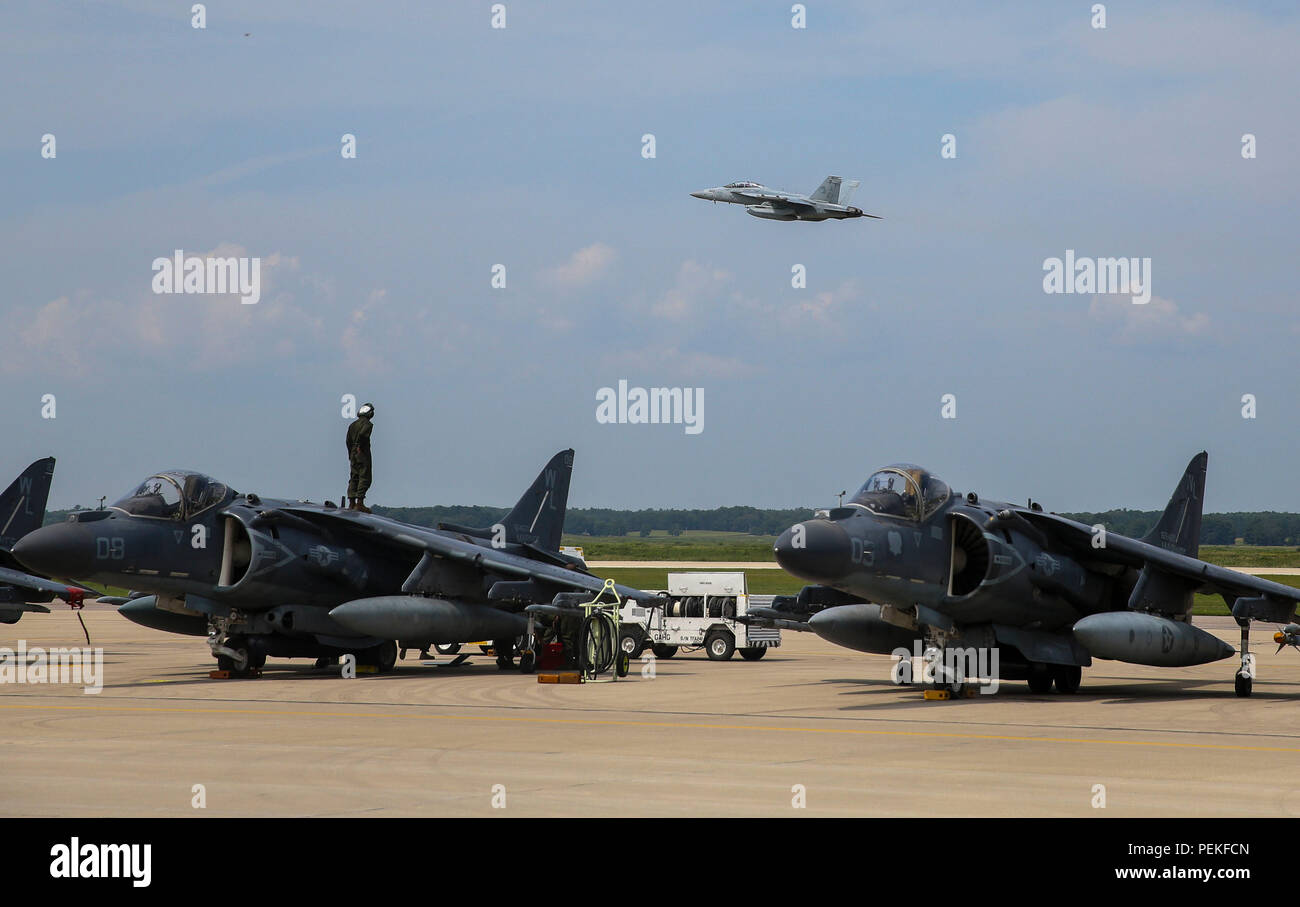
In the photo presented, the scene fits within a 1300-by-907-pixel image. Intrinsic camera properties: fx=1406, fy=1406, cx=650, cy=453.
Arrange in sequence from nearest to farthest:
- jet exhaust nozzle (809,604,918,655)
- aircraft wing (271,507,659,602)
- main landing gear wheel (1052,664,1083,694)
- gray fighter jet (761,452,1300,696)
→ gray fighter jet (761,452,1300,696)
main landing gear wheel (1052,664,1083,694)
jet exhaust nozzle (809,604,918,655)
aircraft wing (271,507,659,602)

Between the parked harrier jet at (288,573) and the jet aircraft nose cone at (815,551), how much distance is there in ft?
22.5

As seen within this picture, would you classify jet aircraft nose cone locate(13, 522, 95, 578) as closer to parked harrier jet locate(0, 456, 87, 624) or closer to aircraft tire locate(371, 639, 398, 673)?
aircraft tire locate(371, 639, 398, 673)

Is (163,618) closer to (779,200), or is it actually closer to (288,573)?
(288,573)

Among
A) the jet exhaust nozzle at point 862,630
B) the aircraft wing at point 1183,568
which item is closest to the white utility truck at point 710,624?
the jet exhaust nozzle at point 862,630

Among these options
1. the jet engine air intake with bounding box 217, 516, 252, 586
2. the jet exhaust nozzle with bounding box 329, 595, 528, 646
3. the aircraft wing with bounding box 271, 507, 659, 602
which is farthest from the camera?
the aircraft wing with bounding box 271, 507, 659, 602

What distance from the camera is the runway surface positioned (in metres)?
10.6

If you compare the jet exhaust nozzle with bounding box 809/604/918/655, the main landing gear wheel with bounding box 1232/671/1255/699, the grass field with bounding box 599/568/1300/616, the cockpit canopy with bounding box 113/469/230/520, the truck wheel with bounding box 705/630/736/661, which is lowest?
the grass field with bounding box 599/568/1300/616

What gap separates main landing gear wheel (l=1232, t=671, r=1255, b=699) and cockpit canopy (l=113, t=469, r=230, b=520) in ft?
54.1

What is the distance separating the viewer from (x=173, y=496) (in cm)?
2295

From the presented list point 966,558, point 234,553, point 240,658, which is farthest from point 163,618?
point 966,558

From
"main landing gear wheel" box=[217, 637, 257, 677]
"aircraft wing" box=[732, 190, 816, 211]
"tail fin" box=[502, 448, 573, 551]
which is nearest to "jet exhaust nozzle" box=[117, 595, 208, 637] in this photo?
"main landing gear wheel" box=[217, 637, 257, 677]
